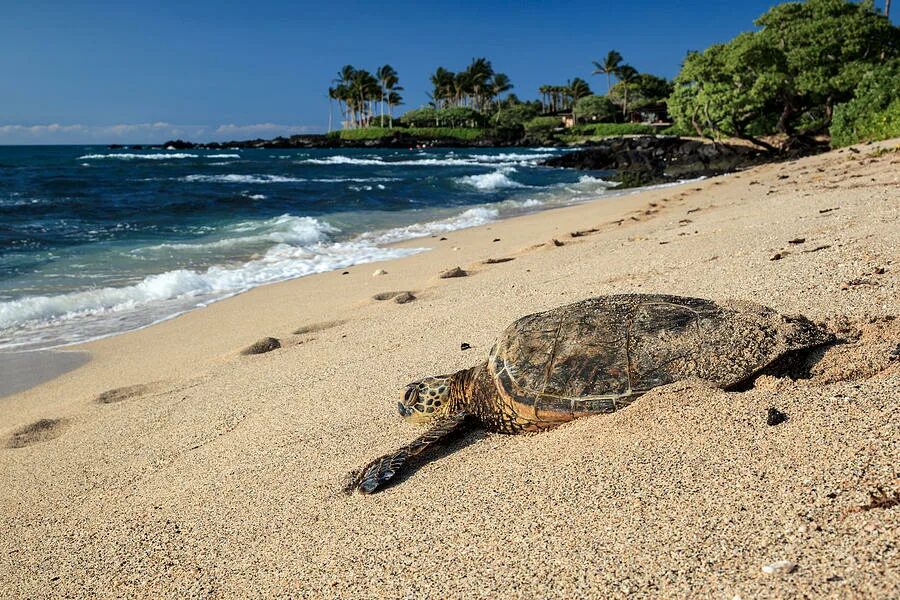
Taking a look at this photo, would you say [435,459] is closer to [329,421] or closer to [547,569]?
[329,421]

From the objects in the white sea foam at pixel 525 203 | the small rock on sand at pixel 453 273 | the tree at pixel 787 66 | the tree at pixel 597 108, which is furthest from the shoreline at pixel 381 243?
the tree at pixel 597 108

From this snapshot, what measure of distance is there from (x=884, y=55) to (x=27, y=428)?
112ft

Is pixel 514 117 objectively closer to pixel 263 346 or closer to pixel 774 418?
pixel 263 346

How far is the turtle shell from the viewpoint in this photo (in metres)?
2.92

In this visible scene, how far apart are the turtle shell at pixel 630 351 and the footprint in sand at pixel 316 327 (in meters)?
3.59

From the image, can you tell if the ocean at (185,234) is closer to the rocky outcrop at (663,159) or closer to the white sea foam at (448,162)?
the rocky outcrop at (663,159)

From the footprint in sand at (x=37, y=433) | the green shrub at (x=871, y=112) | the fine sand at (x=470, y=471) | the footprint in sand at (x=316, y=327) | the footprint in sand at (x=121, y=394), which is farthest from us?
the green shrub at (x=871, y=112)

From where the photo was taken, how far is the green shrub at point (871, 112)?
757 inches

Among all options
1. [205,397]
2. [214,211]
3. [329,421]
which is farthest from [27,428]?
[214,211]

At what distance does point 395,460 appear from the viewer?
3072 millimetres

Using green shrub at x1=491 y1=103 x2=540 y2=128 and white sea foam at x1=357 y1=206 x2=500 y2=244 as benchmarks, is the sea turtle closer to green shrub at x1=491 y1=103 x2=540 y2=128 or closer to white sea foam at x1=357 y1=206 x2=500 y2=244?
white sea foam at x1=357 y1=206 x2=500 y2=244

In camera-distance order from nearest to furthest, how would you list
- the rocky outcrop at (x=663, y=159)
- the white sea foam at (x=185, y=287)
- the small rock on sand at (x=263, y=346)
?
the small rock on sand at (x=263, y=346) → the white sea foam at (x=185, y=287) → the rocky outcrop at (x=663, y=159)

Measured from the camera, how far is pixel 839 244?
5344 millimetres

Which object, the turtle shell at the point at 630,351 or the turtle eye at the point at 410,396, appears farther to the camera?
the turtle eye at the point at 410,396
